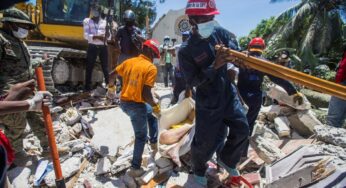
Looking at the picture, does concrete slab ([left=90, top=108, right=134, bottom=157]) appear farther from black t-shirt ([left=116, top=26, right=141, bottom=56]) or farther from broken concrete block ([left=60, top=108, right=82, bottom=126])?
black t-shirt ([left=116, top=26, right=141, bottom=56])

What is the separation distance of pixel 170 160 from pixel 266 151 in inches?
55.2

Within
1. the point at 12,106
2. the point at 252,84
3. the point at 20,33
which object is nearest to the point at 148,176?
the point at 252,84

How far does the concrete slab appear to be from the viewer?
5.02 meters

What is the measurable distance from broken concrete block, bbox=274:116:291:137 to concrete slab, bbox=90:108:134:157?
8.44 ft

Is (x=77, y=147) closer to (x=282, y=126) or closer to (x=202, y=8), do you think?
(x=202, y=8)

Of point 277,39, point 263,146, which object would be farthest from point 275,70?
point 277,39

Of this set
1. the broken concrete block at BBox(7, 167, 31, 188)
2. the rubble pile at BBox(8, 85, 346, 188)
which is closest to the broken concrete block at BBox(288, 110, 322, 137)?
the rubble pile at BBox(8, 85, 346, 188)

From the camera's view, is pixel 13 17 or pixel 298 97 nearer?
pixel 13 17

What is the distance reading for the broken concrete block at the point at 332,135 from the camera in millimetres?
3564

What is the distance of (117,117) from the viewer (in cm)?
618

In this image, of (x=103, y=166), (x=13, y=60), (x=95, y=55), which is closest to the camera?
(x=13, y=60)

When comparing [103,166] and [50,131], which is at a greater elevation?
[50,131]

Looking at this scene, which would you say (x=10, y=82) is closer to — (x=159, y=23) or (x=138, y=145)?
(x=138, y=145)

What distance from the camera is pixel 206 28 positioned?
10.1 ft
